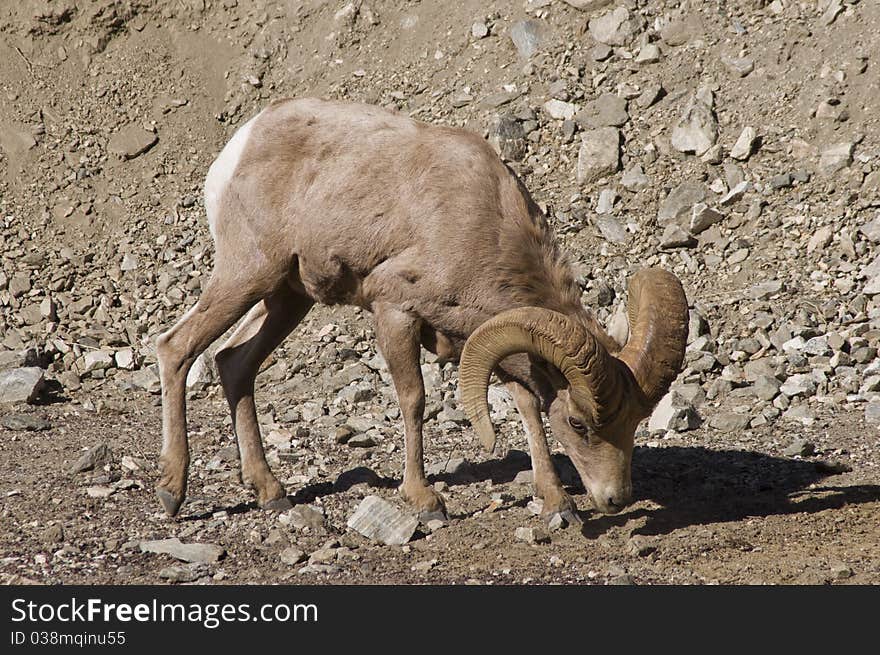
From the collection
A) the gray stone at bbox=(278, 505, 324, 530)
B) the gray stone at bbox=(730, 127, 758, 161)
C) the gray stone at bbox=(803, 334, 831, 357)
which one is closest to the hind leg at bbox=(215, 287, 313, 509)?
the gray stone at bbox=(278, 505, 324, 530)

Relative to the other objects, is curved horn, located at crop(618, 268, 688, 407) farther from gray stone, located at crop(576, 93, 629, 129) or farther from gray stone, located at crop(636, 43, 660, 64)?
gray stone, located at crop(636, 43, 660, 64)

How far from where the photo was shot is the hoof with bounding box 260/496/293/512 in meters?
9.38

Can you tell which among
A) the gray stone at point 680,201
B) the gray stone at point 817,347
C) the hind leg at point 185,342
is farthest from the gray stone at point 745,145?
the hind leg at point 185,342

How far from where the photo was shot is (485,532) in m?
8.65

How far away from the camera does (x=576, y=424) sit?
841cm

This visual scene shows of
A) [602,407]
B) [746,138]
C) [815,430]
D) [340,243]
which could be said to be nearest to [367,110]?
[340,243]

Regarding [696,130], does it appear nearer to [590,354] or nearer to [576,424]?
[576,424]

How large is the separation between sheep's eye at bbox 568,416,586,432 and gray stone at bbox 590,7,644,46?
10.7 m

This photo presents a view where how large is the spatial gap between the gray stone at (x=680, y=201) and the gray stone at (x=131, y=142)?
8941 millimetres

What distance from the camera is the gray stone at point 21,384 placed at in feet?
44.8

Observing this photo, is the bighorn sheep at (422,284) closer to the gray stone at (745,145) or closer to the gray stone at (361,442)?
the gray stone at (361,442)

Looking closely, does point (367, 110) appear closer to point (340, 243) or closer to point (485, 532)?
Answer: point (340, 243)

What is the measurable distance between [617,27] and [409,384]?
10.6 meters

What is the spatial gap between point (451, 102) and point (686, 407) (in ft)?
26.1
